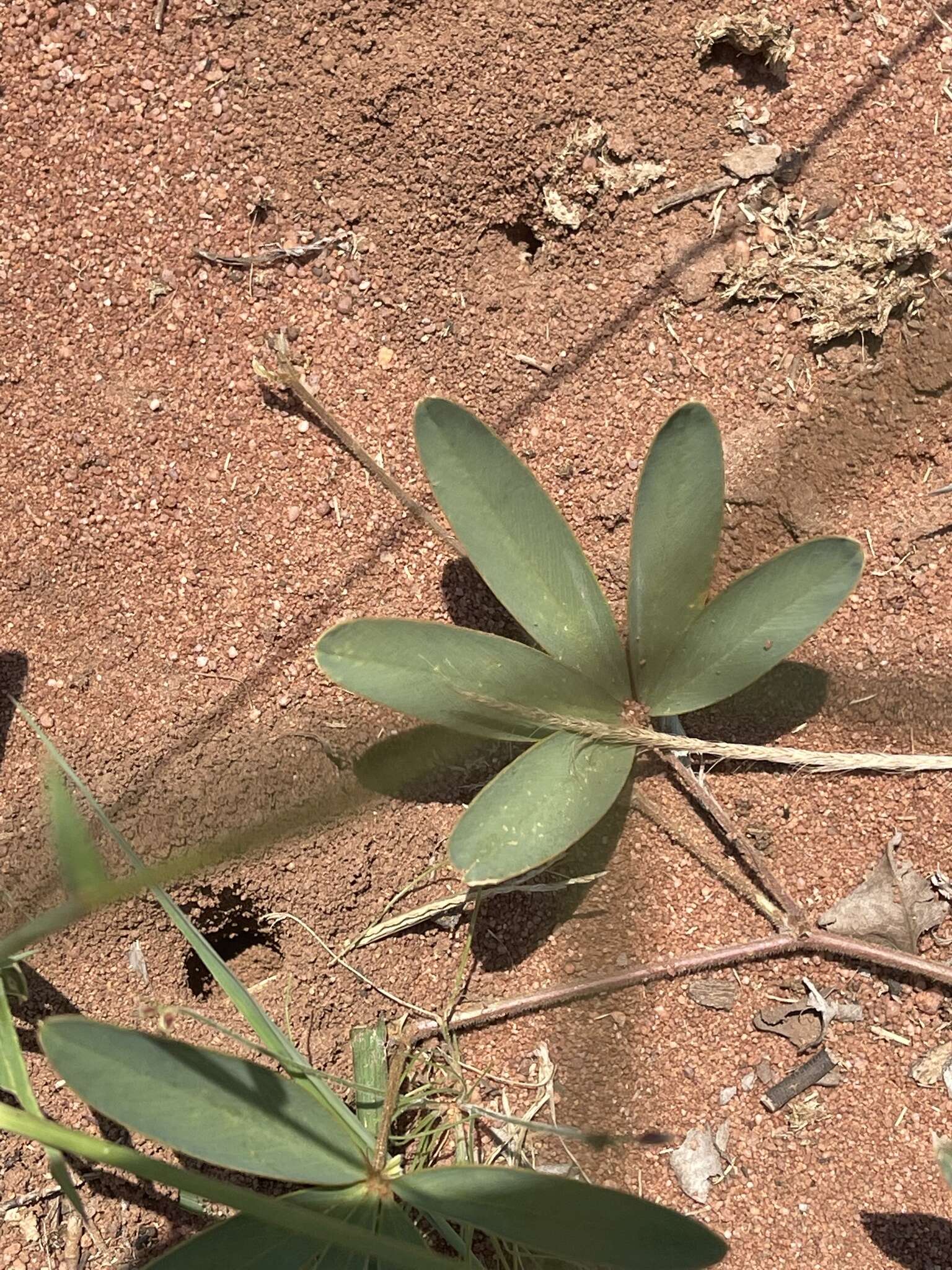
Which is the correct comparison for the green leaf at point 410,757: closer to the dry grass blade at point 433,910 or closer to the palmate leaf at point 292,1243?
the dry grass blade at point 433,910

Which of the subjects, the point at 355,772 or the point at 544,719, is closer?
the point at 544,719

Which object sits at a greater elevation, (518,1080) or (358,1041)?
(358,1041)

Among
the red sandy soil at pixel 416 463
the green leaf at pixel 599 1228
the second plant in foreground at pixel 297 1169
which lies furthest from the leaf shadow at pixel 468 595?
the green leaf at pixel 599 1228

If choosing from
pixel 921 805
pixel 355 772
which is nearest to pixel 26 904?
pixel 355 772

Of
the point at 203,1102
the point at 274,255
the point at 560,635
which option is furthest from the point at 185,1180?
the point at 274,255

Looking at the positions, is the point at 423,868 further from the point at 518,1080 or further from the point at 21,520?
the point at 21,520

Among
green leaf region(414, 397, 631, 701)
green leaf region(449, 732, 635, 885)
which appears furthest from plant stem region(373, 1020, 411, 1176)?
green leaf region(414, 397, 631, 701)

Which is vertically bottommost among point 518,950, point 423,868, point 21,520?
point 518,950
